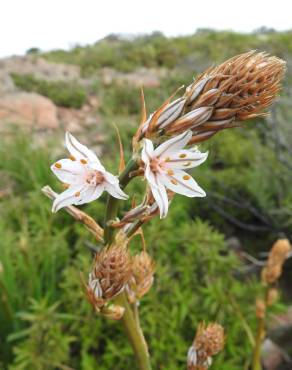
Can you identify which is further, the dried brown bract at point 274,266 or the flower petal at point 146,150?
the dried brown bract at point 274,266

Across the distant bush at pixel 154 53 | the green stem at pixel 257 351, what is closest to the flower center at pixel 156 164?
the green stem at pixel 257 351

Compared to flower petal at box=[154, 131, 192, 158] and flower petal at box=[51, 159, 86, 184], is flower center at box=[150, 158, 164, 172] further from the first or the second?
flower petal at box=[51, 159, 86, 184]

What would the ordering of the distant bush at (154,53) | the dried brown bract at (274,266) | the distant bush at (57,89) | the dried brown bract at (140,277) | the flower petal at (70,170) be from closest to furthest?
the flower petal at (70,170), the dried brown bract at (140,277), the dried brown bract at (274,266), the distant bush at (57,89), the distant bush at (154,53)

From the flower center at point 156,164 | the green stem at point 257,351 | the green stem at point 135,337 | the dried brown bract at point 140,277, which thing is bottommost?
the green stem at point 257,351

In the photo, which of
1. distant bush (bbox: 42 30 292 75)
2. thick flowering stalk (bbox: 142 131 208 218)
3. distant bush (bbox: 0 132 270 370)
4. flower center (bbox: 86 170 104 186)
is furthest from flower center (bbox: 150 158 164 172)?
distant bush (bbox: 42 30 292 75)

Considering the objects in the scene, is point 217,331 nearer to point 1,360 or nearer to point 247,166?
point 1,360

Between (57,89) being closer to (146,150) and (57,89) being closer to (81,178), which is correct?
(81,178)

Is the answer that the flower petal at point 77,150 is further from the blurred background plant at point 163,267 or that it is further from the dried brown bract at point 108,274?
the blurred background plant at point 163,267
